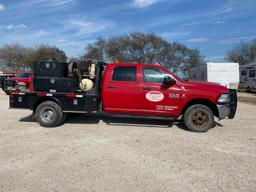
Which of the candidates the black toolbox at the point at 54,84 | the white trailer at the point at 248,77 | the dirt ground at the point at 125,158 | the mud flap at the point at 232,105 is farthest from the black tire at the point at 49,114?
the white trailer at the point at 248,77

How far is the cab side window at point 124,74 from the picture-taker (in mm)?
8141

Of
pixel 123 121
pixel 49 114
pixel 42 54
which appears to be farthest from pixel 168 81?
pixel 42 54

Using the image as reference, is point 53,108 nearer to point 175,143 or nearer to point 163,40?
point 175,143

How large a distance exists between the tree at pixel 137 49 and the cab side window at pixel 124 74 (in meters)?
37.8

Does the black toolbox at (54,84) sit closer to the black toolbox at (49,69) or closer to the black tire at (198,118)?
the black toolbox at (49,69)

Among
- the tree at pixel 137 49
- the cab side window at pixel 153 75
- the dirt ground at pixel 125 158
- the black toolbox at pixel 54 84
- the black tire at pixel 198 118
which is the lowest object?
the dirt ground at pixel 125 158

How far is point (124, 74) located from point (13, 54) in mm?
62040

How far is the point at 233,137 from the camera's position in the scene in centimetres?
731

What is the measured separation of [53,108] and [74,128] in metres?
0.89

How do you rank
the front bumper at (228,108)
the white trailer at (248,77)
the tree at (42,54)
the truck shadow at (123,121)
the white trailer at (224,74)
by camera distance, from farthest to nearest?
the tree at (42,54) → the white trailer at (248,77) → the white trailer at (224,74) → the truck shadow at (123,121) → the front bumper at (228,108)

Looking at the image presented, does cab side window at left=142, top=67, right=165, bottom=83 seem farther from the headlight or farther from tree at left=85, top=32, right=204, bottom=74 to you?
tree at left=85, top=32, right=204, bottom=74

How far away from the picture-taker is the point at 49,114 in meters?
8.35

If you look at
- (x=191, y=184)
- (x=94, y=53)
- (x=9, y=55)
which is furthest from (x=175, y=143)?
(x=9, y=55)

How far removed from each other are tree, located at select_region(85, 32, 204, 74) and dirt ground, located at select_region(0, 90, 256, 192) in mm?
38655
